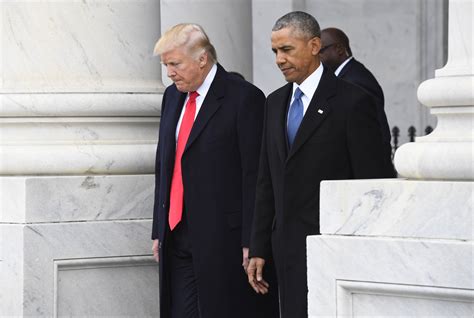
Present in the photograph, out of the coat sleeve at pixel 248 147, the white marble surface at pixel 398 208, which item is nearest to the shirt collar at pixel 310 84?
the coat sleeve at pixel 248 147

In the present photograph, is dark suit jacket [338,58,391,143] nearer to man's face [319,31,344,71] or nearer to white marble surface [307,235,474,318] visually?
man's face [319,31,344,71]

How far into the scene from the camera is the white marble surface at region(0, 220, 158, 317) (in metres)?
8.29

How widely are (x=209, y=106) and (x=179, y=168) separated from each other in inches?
15.5

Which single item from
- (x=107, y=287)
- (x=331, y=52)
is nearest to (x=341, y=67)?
(x=331, y=52)

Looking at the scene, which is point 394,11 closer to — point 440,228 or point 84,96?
point 84,96

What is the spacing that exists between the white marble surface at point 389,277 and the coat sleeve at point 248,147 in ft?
4.39

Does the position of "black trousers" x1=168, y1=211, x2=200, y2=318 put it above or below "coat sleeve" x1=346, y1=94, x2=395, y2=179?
below

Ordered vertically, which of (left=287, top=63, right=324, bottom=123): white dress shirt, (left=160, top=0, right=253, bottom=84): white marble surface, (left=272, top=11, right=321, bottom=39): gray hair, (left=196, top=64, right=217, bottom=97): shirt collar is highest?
(left=160, top=0, right=253, bottom=84): white marble surface

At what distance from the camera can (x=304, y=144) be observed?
7.05 meters

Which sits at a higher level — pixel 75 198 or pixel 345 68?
pixel 345 68

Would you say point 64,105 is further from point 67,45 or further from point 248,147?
point 248,147

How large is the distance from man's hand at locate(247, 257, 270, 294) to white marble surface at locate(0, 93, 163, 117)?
70.1 inches

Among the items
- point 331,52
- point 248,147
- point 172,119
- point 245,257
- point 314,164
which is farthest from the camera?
point 331,52

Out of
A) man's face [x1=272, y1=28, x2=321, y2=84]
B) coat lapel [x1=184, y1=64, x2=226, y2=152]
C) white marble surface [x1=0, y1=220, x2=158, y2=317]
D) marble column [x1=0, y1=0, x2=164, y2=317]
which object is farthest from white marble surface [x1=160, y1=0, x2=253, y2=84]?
man's face [x1=272, y1=28, x2=321, y2=84]
